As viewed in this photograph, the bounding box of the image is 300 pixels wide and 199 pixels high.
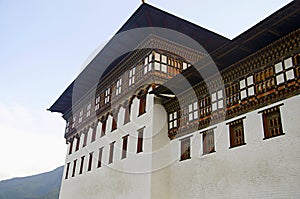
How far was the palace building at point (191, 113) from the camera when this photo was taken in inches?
344

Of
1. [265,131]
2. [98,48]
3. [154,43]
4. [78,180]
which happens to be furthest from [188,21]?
[78,180]

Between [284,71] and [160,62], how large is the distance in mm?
6844

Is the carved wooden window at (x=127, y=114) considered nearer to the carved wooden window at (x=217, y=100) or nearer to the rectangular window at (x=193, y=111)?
the rectangular window at (x=193, y=111)

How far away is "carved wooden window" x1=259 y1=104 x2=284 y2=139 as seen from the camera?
29.1 feet

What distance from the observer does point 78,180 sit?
67.1 feet

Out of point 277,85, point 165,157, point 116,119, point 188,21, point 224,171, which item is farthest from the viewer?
point 116,119

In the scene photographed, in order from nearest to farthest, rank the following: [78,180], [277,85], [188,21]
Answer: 1. [277,85]
2. [188,21]
3. [78,180]

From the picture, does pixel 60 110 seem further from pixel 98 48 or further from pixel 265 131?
pixel 265 131

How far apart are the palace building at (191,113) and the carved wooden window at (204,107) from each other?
42 millimetres

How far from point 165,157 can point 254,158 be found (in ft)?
16.0

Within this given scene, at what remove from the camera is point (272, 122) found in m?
9.09

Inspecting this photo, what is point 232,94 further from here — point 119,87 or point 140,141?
point 119,87

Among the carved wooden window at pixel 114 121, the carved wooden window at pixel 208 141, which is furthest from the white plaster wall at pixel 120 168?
the carved wooden window at pixel 208 141

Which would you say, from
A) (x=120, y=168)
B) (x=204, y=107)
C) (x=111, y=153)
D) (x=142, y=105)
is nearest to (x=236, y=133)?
(x=204, y=107)
